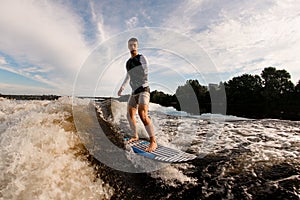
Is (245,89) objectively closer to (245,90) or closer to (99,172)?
(245,90)

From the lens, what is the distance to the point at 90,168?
11.0 ft

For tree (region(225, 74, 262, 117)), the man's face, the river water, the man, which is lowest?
the river water

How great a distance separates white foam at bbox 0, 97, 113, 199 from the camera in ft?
8.27

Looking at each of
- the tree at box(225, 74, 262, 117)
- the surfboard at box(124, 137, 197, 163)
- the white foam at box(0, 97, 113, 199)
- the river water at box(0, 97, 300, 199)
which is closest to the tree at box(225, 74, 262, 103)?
the tree at box(225, 74, 262, 117)

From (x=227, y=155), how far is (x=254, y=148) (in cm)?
117

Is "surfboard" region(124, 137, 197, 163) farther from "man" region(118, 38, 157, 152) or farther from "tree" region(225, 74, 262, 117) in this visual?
"tree" region(225, 74, 262, 117)

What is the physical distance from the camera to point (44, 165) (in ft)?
9.39

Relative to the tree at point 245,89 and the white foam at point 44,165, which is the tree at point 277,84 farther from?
the white foam at point 44,165

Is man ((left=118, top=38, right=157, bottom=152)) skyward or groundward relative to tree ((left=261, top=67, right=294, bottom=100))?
groundward

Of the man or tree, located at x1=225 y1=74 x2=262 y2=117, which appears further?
tree, located at x1=225 y1=74 x2=262 y2=117

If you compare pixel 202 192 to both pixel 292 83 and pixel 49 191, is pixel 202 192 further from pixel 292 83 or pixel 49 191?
pixel 292 83

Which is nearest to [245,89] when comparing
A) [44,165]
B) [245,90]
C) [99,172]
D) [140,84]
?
[245,90]

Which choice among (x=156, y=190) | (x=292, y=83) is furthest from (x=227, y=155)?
(x=292, y=83)

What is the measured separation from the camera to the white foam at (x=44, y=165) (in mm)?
2520
